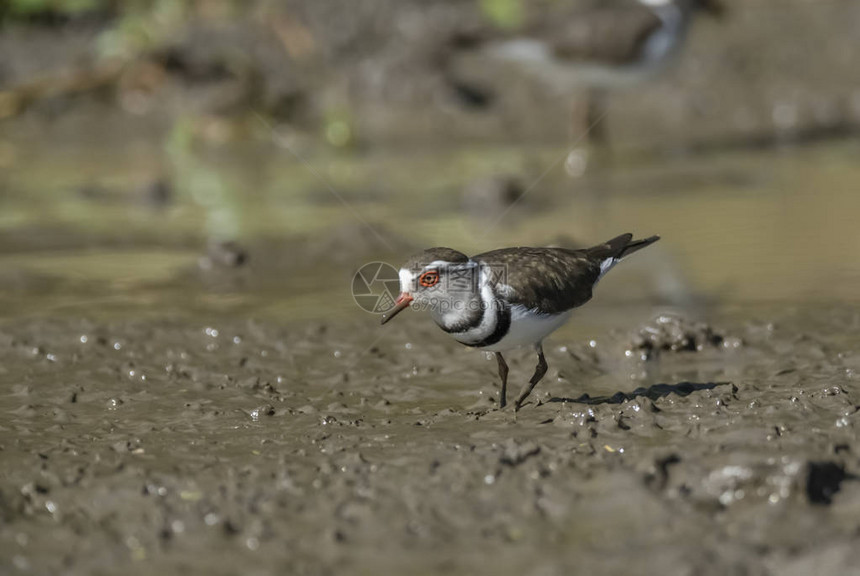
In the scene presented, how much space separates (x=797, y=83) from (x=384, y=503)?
11.5 metres

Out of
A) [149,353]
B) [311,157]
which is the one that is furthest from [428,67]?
[149,353]

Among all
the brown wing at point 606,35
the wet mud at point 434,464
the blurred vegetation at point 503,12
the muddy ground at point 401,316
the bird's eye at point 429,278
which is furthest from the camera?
the blurred vegetation at point 503,12

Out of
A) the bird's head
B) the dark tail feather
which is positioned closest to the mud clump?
the dark tail feather

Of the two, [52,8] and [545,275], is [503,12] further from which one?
[545,275]

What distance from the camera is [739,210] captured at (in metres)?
10.3

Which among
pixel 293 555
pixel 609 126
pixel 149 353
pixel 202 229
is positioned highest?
pixel 609 126

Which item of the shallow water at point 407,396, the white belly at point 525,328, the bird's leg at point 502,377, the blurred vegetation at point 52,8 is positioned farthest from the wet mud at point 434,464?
the blurred vegetation at point 52,8

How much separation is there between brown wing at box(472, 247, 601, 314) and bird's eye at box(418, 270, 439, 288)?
323 millimetres

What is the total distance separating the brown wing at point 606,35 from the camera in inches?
482

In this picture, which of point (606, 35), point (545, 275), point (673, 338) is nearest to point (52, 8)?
point (606, 35)

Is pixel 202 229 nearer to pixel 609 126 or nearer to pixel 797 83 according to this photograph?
pixel 609 126

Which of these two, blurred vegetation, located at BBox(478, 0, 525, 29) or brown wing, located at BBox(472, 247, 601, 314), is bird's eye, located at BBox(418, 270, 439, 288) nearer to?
brown wing, located at BBox(472, 247, 601, 314)

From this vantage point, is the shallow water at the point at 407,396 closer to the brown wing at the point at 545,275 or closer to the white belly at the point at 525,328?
the white belly at the point at 525,328

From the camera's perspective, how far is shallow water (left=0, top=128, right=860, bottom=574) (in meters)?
4.36
